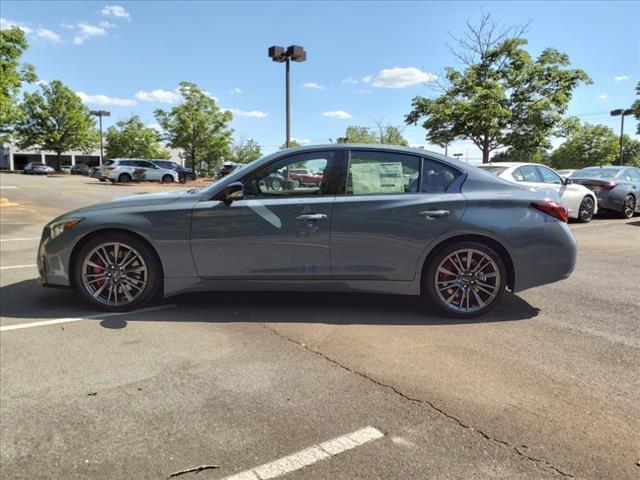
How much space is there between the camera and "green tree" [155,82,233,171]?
1609 inches

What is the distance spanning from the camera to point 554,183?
10.9 metres

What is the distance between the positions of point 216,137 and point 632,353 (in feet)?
134

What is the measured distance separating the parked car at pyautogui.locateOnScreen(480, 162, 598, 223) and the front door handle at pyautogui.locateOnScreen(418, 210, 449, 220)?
5.26 meters

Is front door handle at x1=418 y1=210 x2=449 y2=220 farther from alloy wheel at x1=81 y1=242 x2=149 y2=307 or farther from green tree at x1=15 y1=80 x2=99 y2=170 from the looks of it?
green tree at x1=15 y1=80 x2=99 y2=170

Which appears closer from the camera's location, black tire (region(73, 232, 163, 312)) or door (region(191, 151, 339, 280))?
door (region(191, 151, 339, 280))

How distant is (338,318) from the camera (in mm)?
4617

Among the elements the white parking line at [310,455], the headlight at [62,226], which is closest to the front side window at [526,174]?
the headlight at [62,226]

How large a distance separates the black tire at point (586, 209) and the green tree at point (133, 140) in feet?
196

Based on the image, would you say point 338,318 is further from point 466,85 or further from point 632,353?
point 466,85

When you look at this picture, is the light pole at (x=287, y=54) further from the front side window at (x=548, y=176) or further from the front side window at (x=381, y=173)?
the front side window at (x=381, y=173)

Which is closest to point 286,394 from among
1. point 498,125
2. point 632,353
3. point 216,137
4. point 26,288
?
point 632,353

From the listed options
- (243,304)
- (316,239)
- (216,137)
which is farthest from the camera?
(216,137)

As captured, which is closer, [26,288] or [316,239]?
[316,239]

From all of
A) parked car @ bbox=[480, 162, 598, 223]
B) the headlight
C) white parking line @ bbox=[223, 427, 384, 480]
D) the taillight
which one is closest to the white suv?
parked car @ bbox=[480, 162, 598, 223]
